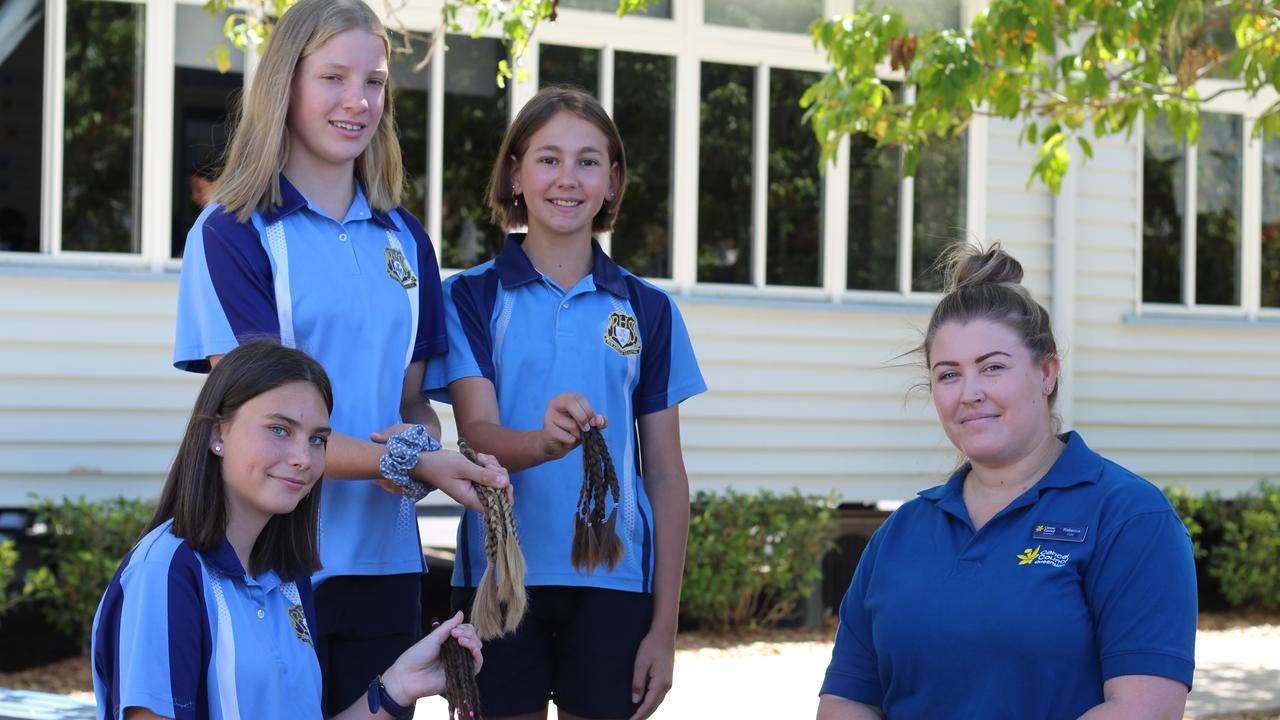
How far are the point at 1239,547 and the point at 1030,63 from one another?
5.04m

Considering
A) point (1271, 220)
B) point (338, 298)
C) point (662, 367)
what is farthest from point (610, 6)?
point (338, 298)

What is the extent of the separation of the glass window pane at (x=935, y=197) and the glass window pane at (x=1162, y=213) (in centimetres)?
145

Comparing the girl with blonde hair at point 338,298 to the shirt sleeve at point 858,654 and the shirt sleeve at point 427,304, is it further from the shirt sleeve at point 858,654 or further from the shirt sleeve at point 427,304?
the shirt sleeve at point 858,654

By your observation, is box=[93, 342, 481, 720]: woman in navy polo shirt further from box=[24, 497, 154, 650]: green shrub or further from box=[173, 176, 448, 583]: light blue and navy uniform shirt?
box=[24, 497, 154, 650]: green shrub

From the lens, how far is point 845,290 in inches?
382

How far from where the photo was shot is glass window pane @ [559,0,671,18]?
9.06 m

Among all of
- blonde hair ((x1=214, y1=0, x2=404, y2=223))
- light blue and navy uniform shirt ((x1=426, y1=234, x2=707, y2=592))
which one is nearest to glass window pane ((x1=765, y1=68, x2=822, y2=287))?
light blue and navy uniform shirt ((x1=426, y1=234, x2=707, y2=592))

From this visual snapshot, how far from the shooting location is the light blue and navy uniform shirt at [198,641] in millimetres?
2326

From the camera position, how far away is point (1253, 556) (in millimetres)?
9617

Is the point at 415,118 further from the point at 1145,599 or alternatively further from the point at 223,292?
the point at 1145,599

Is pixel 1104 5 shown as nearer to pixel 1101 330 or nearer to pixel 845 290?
pixel 845 290

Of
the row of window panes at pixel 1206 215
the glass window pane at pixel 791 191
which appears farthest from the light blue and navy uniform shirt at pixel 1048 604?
the row of window panes at pixel 1206 215

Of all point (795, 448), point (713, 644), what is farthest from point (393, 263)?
point (795, 448)

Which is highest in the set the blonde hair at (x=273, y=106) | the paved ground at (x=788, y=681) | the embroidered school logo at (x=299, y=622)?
the blonde hair at (x=273, y=106)
